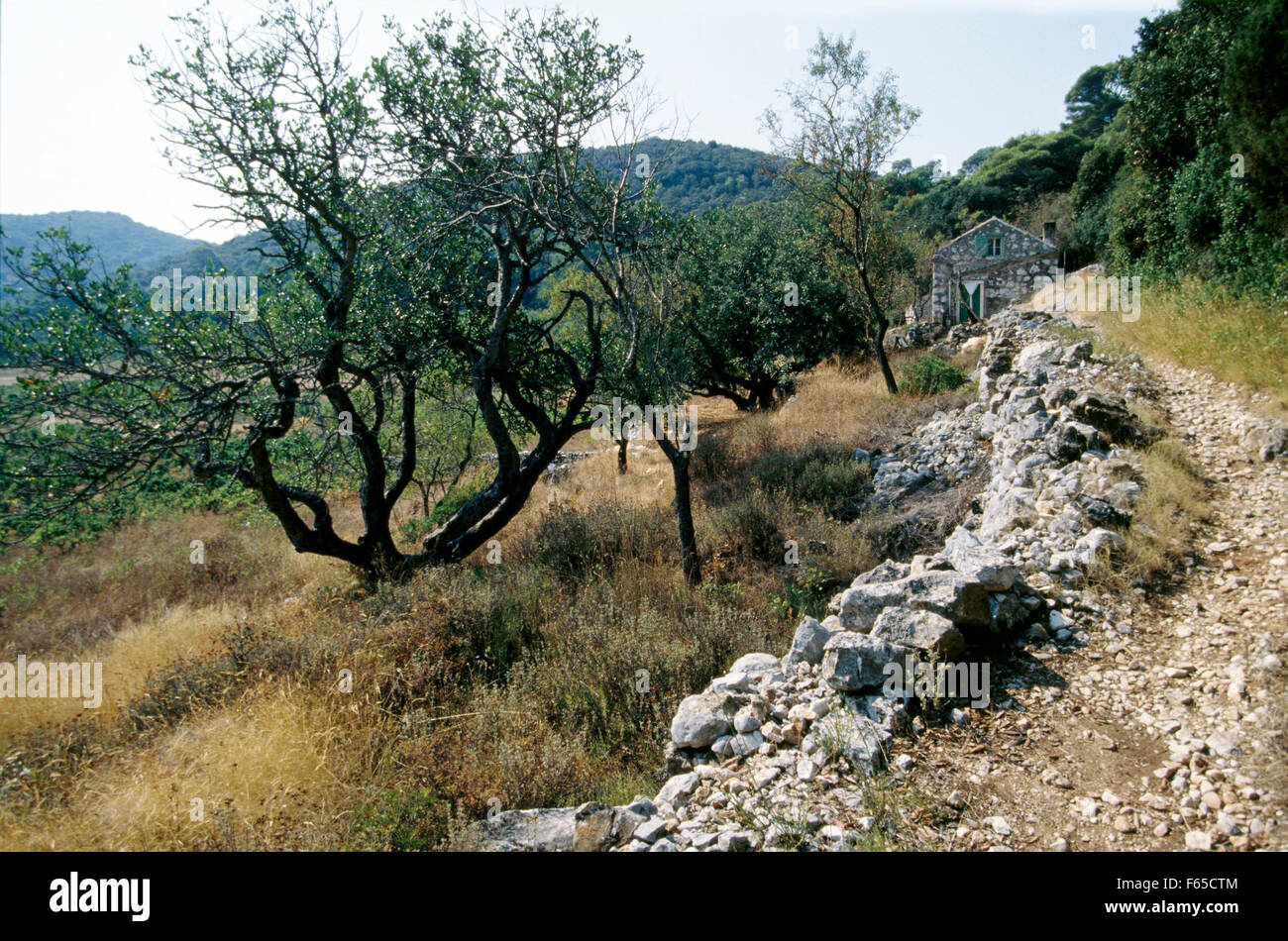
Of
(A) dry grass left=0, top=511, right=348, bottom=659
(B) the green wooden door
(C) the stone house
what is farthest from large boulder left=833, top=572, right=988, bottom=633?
(B) the green wooden door

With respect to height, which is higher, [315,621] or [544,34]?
[544,34]

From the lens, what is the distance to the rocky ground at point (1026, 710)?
308 centimetres

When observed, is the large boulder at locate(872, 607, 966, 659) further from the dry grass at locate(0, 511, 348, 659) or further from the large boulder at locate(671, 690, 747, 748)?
the dry grass at locate(0, 511, 348, 659)

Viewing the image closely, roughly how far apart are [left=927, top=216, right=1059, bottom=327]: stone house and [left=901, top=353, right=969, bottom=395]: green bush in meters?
17.4

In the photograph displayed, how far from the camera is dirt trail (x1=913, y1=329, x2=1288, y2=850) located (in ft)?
9.79

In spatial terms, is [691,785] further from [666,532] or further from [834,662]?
[666,532]

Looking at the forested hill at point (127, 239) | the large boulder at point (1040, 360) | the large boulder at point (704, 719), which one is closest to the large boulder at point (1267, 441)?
the large boulder at point (1040, 360)

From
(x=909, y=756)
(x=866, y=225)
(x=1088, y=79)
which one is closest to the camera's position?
(x=909, y=756)

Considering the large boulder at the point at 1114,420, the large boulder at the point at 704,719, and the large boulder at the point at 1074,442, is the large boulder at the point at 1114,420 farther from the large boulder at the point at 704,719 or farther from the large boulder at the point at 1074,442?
the large boulder at the point at 704,719

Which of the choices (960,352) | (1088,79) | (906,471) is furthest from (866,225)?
(1088,79)

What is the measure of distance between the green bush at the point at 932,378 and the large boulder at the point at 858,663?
10008 mm
